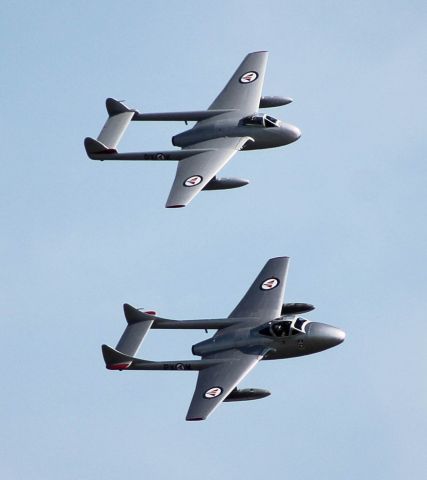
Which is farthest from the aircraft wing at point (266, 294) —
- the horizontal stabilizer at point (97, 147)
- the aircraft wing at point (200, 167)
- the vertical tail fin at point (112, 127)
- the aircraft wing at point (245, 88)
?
the vertical tail fin at point (112, 127)

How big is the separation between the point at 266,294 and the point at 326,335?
4.69m

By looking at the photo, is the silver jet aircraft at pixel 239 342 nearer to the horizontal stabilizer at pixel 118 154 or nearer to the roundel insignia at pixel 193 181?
the roundel insignia at pixel 193 181

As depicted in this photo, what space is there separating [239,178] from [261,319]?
444 inches

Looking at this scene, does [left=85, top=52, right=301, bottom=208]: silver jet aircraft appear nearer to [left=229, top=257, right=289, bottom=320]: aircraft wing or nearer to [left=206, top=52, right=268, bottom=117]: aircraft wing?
[left=206, top=52, right=268, bottom=117]: aircraft wing

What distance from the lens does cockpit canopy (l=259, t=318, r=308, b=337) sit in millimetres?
72000

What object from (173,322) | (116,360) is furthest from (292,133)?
(116,360)

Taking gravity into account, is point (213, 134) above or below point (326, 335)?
above

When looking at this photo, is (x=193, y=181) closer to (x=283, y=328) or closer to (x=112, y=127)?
(x=112, y=127)

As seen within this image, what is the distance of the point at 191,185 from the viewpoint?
7944 cm

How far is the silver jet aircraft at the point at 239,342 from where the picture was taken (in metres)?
70.6

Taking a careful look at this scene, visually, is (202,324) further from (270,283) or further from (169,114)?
(169,114)

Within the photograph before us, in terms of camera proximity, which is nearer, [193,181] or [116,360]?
[116,360]

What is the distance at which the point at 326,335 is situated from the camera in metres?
71.9

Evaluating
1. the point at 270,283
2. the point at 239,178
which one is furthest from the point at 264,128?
the point at 270,283
